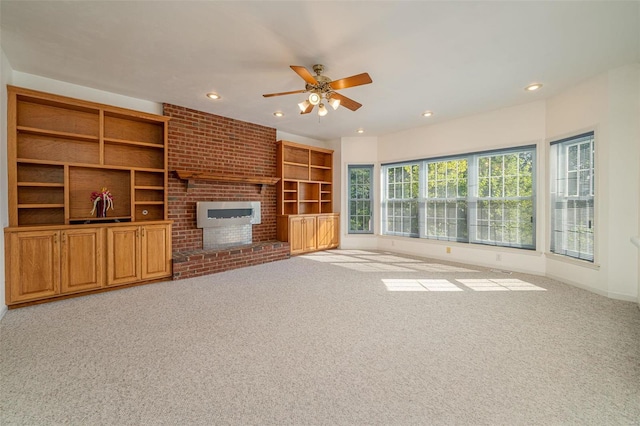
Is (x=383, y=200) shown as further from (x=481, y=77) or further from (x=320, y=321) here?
(x=320, y=321)

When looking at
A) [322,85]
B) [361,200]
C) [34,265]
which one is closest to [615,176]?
[322,85]

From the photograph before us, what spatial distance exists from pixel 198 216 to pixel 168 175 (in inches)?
33.1

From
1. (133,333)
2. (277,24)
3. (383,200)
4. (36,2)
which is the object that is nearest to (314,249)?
(383,200)

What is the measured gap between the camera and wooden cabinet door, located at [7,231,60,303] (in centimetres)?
305

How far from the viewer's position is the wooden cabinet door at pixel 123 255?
12.1ft

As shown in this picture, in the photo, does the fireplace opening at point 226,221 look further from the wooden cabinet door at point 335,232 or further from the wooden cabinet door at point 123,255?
the wooden cabinet door at point 335,232

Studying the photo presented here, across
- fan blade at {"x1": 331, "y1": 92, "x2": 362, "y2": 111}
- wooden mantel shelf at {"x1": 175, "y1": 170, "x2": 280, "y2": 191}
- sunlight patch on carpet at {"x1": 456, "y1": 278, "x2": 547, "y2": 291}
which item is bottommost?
sunlight patch on carpet at {"x1": 456, "y1": 278, "x2": 547, "y2": 291}

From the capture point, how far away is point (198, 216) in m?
4.88

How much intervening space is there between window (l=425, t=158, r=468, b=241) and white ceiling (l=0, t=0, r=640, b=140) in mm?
1601

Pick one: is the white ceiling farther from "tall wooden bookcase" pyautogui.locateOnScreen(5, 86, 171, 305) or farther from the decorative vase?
the decorative vase

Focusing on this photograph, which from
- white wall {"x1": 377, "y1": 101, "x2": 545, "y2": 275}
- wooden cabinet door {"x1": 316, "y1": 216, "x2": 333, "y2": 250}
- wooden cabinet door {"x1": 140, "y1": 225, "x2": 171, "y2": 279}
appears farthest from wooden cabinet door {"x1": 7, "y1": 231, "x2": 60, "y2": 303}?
white wall {"x1": 377, "y1": 101, "x2": 545, "y2": 275}

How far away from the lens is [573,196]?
3951mm

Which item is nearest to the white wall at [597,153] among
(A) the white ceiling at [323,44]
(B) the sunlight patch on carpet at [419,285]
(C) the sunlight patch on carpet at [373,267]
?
(A) the white ceiling at [323,44]

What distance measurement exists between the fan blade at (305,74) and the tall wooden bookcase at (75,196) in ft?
8.99
